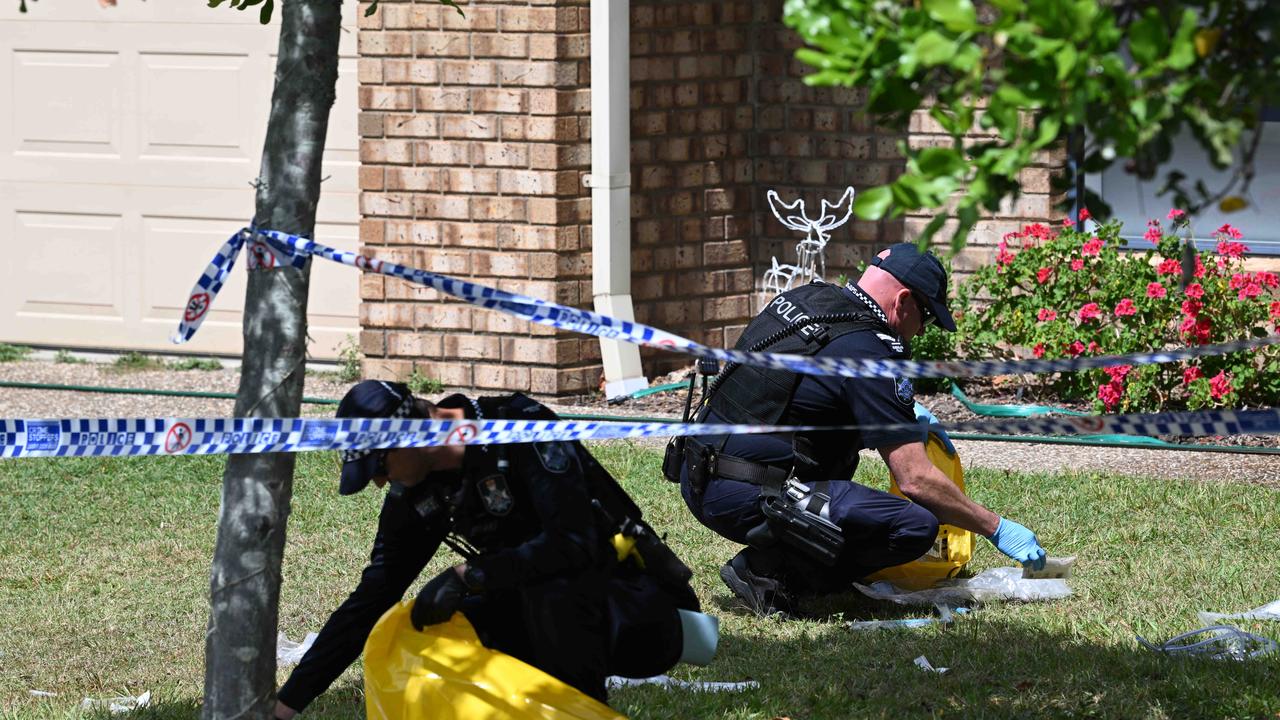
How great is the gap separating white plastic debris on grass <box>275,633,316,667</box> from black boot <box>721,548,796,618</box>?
143cm

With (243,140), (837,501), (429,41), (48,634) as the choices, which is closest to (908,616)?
(837,501)

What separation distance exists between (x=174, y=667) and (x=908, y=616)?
7.84 ft

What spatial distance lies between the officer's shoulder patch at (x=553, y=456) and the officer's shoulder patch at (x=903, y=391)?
154 centimetres

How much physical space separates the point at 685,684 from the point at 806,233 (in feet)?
17.2

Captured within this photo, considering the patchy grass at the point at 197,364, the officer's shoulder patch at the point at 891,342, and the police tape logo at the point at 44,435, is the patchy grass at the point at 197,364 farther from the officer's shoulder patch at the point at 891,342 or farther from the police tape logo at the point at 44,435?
the police tape logo at the point at 44,435

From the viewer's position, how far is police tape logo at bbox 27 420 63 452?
4.25 meters

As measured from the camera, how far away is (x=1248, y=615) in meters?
5.51

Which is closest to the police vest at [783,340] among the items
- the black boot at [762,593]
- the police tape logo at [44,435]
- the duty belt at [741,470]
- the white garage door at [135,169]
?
the duty belt at [741,470]

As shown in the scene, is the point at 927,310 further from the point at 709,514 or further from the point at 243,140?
the point at 243,140

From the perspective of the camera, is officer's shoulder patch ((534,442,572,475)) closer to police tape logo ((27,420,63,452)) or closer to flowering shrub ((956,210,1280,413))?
police tape logo ((27,420,63,452))

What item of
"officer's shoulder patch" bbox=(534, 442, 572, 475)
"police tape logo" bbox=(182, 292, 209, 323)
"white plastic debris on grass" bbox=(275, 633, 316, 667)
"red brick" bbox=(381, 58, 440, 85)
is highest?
"red brick" bbox=(381, 58, 440, 85)

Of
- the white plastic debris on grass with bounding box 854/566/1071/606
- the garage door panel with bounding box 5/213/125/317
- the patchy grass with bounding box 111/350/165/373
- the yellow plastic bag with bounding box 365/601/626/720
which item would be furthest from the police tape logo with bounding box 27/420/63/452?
the garage door panel with bounding box 5/213/125/317

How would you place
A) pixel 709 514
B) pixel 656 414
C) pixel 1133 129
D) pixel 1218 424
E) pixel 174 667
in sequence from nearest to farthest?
pixel 1133 129 → pixel 1218 424 → pixel 174 667 → pixel 709 514 → pixel 656 414

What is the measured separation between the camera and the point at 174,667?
214 inches
